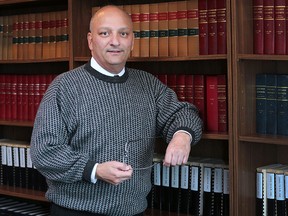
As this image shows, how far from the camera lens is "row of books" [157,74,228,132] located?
9.05ft

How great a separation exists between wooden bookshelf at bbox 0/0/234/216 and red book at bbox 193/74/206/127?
0.11 metres

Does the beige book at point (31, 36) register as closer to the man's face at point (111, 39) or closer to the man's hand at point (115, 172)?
the man's face at point (111, 39)

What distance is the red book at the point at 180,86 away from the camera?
2.87 meters

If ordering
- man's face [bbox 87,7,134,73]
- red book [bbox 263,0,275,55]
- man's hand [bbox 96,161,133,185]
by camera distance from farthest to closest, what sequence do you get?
red book [bbox 263,0,275,55], man's face [bbox 87,7,134,73], man's hand [bbox 96,161,133,185]

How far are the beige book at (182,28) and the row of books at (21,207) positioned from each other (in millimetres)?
1298

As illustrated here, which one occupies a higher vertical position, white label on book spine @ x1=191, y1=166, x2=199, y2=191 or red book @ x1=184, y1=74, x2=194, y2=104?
red book @ x1=184, y1=74, x2=194, y2=104

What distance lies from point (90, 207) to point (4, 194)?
143cm

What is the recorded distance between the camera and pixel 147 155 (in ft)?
8.45

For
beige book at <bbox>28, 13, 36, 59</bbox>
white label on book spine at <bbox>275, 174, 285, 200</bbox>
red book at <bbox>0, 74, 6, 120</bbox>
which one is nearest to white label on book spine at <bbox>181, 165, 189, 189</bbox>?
white label on book spine at <bbox>275, 174, 285, 200</bbox>

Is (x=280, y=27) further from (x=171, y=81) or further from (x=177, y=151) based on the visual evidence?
(x=177, y=151)

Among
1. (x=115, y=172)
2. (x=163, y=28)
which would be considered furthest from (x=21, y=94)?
(x=115, y=172)

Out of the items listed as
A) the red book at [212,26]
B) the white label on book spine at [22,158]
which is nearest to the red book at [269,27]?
the red book at [212,26]

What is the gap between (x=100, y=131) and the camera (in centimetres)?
244

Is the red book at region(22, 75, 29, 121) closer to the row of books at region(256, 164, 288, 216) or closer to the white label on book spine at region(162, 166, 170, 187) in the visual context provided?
the white label on book spine at region(162, 166, 170, 187)
